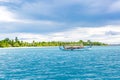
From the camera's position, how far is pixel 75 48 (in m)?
171

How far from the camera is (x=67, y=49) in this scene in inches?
6880

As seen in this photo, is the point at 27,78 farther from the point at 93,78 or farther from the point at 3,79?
the point at 93,78

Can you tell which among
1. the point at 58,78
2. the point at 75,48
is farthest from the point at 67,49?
the point at 58,78

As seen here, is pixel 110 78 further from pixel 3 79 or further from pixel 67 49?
pixel 67 49

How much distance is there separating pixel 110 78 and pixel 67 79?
5.84 metres

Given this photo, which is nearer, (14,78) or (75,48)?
(14,78)

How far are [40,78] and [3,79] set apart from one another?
16.4ft

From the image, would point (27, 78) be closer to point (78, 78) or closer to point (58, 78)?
point (58, 78)

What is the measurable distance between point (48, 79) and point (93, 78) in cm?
608

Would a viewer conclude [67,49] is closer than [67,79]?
No

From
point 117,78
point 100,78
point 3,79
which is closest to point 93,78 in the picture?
point 100,78

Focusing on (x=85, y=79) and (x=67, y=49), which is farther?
(x=67, y=49)

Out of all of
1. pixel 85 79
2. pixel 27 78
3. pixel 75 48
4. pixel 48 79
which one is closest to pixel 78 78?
pixel 85 79

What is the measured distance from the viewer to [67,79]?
118 feet
